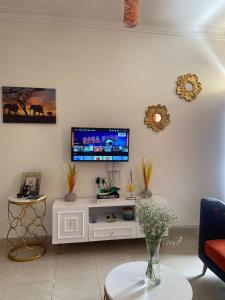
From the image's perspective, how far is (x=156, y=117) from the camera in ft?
10.8

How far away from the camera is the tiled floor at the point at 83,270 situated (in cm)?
210

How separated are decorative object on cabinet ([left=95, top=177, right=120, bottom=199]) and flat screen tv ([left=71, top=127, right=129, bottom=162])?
0.33 metres

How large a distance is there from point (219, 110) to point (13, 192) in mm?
3050

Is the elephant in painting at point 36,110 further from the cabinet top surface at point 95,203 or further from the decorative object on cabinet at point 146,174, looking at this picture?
the decorative object on cabinet at point 146,174

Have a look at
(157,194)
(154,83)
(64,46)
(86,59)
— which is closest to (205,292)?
(157,194)

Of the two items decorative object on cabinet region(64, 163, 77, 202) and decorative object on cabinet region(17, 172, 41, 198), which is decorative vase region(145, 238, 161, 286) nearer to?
decorative object on cabinet region(64, 163, 77, 202)

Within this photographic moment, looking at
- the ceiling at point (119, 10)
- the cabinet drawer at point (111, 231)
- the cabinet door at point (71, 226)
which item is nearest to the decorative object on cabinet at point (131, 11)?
the ceiling at point (119, 10)

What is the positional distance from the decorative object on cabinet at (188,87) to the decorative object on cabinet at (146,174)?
1.05 metres

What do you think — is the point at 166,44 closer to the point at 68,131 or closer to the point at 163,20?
the point at 163,20

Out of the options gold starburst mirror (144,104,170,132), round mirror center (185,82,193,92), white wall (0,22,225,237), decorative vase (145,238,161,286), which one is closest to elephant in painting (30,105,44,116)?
white wall (0,22,225,237)

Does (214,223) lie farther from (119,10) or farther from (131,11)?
(119,10)

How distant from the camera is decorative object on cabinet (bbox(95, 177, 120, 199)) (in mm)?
2988

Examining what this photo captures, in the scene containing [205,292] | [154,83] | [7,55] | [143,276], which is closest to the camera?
[143,276]

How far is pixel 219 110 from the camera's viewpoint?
3.51 m
